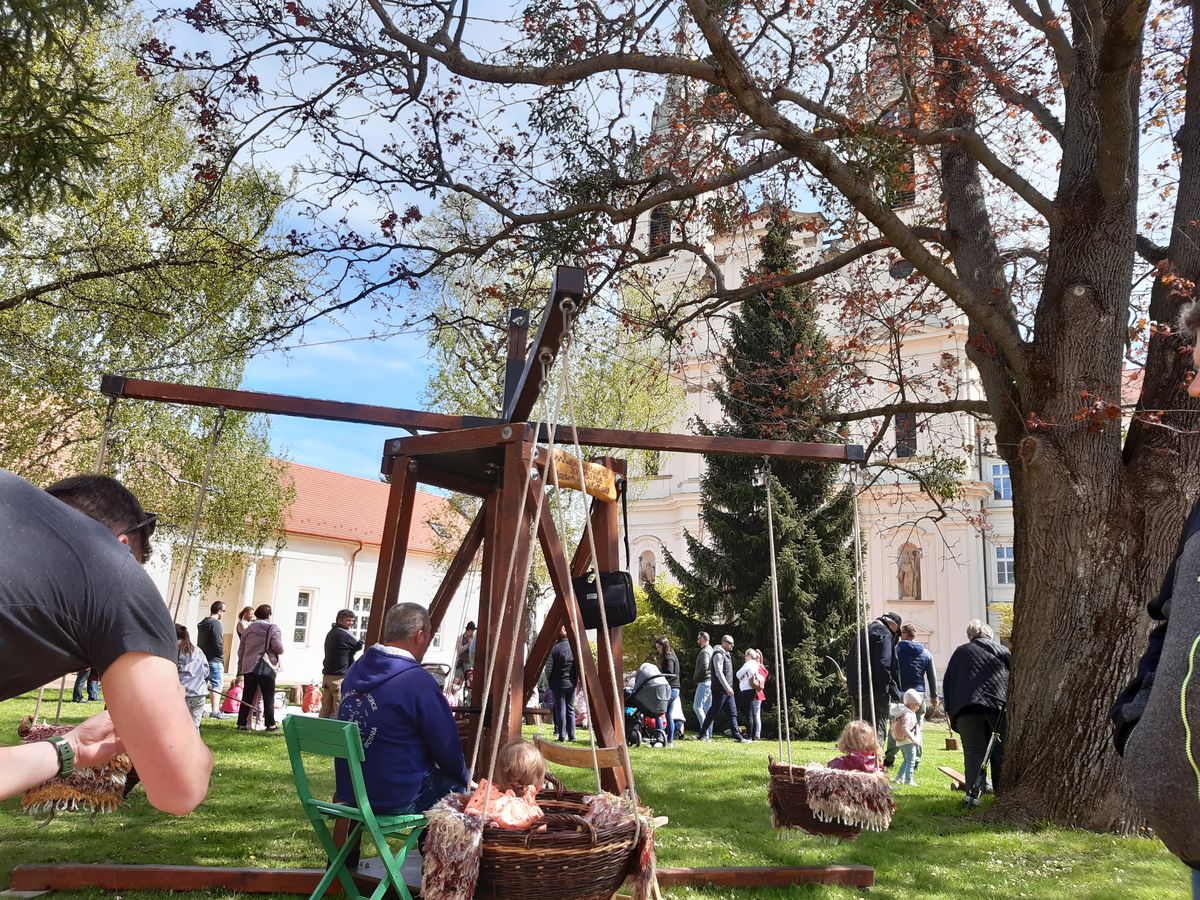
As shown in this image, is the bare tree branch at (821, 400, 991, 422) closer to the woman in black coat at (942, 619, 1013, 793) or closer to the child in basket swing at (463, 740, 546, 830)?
Answer: the woman in black coat at (942, 619, 1013, 793)

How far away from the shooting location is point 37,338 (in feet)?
62.1

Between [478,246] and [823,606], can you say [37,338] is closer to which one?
[478,246]

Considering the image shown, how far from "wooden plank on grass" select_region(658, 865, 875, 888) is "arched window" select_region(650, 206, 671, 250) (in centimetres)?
694

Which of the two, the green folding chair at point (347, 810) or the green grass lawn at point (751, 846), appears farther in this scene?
the green grass lawn at point (751, 846)

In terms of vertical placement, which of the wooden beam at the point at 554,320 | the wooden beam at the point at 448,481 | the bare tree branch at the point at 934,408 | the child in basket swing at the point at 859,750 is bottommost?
the child in basket swing at the point at 859,750

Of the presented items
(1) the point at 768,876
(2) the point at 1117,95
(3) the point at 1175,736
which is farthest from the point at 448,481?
(2) the point at 1117,95

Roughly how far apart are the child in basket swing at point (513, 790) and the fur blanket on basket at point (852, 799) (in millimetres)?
2077

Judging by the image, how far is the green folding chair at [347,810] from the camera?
4.30 m

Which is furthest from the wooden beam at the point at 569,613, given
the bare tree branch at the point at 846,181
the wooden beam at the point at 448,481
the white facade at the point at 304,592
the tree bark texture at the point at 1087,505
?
the white facade at the point at 304,592

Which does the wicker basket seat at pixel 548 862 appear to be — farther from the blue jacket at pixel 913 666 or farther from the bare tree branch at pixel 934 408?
the blue jacket at pixel 913 666

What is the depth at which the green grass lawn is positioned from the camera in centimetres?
603

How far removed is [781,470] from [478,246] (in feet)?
46.9

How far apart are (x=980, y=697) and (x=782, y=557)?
12690 millimetres

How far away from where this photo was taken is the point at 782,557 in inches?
863
